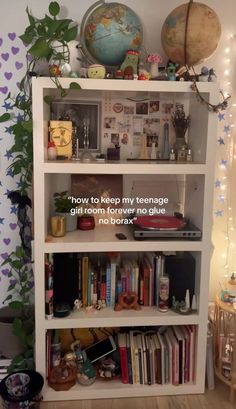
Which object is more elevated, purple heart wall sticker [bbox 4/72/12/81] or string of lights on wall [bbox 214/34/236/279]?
purple heart wall sticker [bbox 4/72/12/81]

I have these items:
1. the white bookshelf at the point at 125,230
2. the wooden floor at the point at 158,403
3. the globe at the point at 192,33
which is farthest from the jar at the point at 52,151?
the wooden floor at the point at 158,403

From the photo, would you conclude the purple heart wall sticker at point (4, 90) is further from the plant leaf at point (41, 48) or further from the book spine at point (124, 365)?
the book spine at point (124, 365)

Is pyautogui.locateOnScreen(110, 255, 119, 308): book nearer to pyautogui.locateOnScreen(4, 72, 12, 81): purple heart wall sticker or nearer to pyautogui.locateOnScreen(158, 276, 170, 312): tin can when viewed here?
pyautogui.locateOnScreen(158, 276, 170, 312): tin can

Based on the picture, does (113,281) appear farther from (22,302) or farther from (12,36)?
(12,36)

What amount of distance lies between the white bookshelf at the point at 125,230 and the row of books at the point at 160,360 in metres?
0.04

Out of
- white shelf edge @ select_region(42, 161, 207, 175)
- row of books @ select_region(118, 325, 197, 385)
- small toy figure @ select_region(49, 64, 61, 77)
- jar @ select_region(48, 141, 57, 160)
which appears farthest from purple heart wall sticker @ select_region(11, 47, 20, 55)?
row of books @ select_region(118, 325, 197, 385)

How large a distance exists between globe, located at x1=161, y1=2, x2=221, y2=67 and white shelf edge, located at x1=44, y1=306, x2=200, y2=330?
3.94 feet

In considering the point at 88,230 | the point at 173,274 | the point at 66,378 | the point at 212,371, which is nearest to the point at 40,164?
the point at 88,230

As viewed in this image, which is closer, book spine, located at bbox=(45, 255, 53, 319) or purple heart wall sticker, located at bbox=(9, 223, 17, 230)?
book spine, located at bbox=(45, 255, 53, 319)

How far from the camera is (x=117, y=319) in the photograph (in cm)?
191

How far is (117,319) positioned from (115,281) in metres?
0.19

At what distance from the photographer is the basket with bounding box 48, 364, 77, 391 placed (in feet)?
6.33

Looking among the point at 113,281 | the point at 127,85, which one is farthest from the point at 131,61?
the point at 113,281

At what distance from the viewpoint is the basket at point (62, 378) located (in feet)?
6.33
